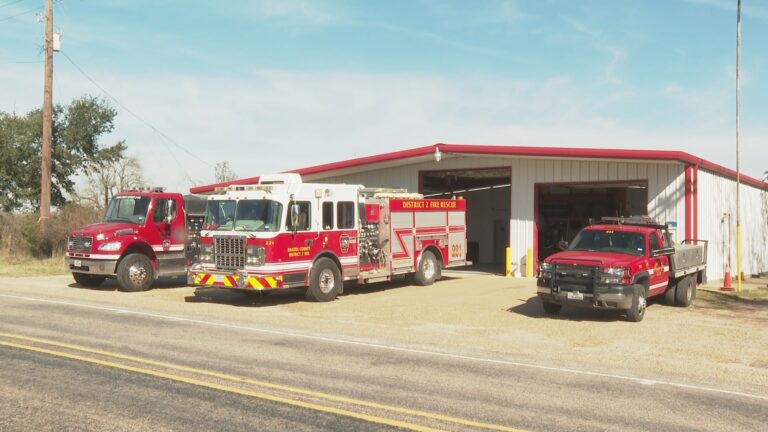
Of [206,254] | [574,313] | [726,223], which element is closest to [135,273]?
[206,254]

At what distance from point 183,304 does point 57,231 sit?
14.8 meters

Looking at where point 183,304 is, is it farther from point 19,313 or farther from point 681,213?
point 681,213

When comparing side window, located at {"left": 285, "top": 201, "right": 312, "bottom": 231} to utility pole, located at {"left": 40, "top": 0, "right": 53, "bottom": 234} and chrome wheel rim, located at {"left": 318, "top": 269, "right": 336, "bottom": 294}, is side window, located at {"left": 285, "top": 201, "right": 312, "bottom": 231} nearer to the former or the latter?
chrome wheel rim, located at {"left": 318, "top": 269, "right": 336, "bottom": 294}

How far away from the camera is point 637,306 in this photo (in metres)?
14.0

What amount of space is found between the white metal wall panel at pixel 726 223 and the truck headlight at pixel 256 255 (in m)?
13.8

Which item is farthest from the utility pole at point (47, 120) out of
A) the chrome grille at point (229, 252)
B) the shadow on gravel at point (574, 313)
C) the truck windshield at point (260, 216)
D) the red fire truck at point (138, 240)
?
the shadow on gravel at point (574, 313)

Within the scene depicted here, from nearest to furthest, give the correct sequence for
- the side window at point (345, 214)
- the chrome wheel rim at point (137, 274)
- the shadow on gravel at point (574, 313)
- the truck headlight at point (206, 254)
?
the shadow on gravel at point (574, 313), the truck headlight at point (206, 254), the side window at point (345, 214), the chrome wheel rim at point (137, 274)

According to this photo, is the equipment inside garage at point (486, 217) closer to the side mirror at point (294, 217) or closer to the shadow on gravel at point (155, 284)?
the shadow on gravel at point (155, 284)

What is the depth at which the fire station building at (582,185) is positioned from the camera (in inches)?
830

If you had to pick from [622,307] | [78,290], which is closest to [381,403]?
[622,307]

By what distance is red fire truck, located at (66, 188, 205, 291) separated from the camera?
18.7 m

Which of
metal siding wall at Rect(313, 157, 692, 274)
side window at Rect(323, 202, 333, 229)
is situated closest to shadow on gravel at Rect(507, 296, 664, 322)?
side window at Rect(323, 202, 333, 229)

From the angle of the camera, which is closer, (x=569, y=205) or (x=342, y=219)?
(x=342, y=219)

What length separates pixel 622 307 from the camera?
13.6 m
